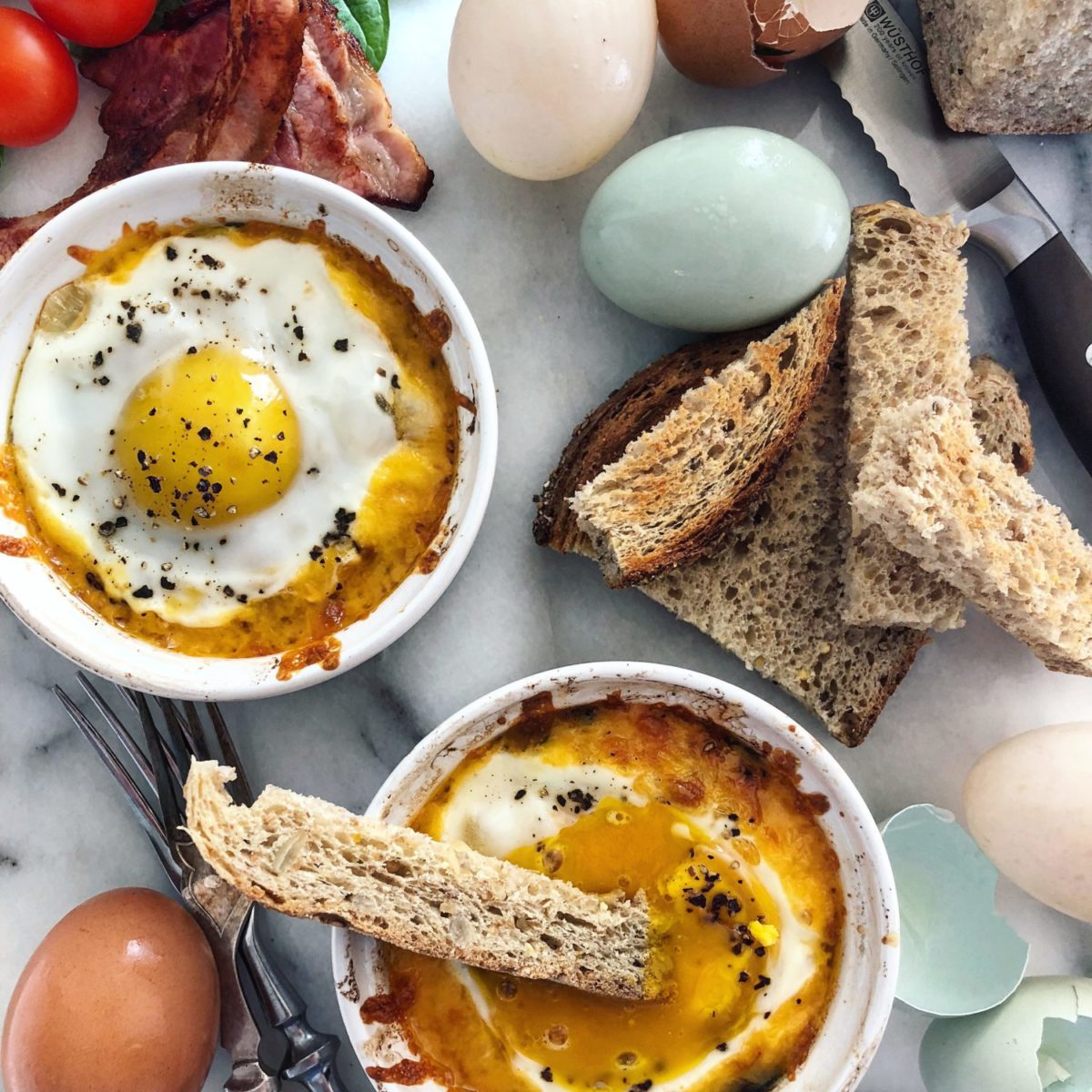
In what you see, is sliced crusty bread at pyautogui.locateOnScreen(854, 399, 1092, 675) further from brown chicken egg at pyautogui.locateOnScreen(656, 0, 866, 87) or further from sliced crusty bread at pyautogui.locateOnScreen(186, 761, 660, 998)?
sliced crusty bread at pyautogui.locateOnScreen(186, 761, 660, 998)

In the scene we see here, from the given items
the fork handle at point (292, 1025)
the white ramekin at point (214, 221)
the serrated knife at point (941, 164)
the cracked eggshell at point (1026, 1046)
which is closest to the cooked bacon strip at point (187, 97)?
the white ramekin at point (214, 221)

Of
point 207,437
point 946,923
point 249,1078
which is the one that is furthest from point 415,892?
point 946,923

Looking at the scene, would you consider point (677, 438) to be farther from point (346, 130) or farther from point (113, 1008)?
point (113, 1008)

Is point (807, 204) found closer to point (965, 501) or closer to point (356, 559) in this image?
point (965, 501)

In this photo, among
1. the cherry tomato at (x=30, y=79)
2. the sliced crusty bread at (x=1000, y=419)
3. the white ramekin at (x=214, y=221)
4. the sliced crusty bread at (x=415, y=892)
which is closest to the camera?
the sliced crusty bread at (x=415, y=892)

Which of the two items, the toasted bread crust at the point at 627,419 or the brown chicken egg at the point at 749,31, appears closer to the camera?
the brown chicken egg at the point at 749,31

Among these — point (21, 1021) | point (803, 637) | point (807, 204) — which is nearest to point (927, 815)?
point (803, 637)

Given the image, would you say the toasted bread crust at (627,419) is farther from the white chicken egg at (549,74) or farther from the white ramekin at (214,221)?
the white chicken egg at (549,74)
